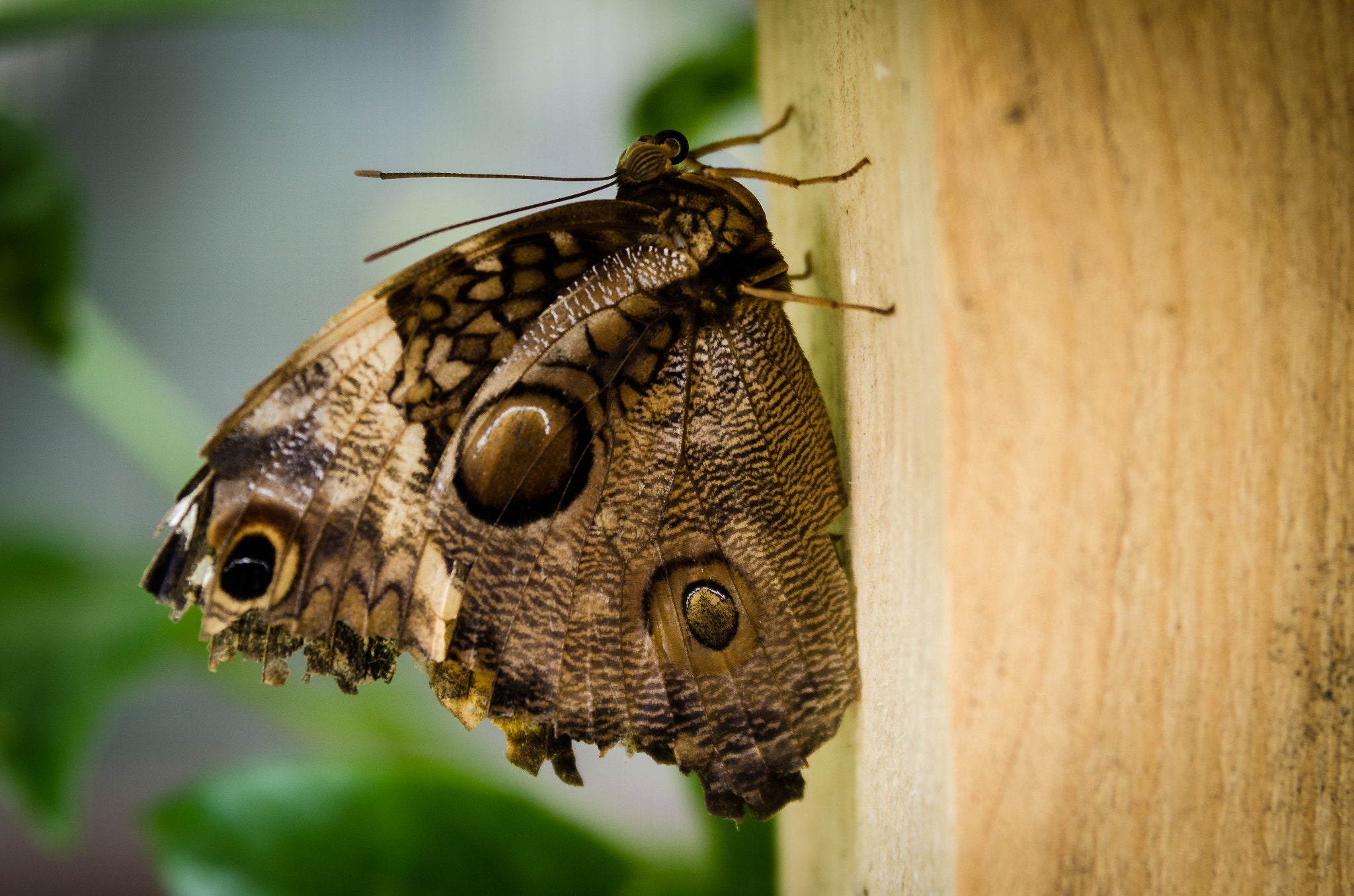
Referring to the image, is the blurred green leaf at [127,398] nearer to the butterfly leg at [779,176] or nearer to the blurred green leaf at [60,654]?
the blurred green leaf at [60,654]

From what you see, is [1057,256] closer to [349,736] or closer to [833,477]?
[833,477]

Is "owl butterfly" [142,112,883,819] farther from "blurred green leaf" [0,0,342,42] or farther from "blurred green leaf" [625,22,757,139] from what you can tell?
"blurred green leaf" [0,0,342,42]

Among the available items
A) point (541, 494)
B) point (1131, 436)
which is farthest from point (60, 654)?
point (1131, 436)

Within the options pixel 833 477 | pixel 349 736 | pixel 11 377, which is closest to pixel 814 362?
pixel 833 477

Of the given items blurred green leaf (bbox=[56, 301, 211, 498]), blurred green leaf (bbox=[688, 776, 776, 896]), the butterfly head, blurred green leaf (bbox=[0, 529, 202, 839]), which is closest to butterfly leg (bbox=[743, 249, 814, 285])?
the butterfly head

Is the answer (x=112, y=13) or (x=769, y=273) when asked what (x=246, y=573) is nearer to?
(x=769, y=273)
